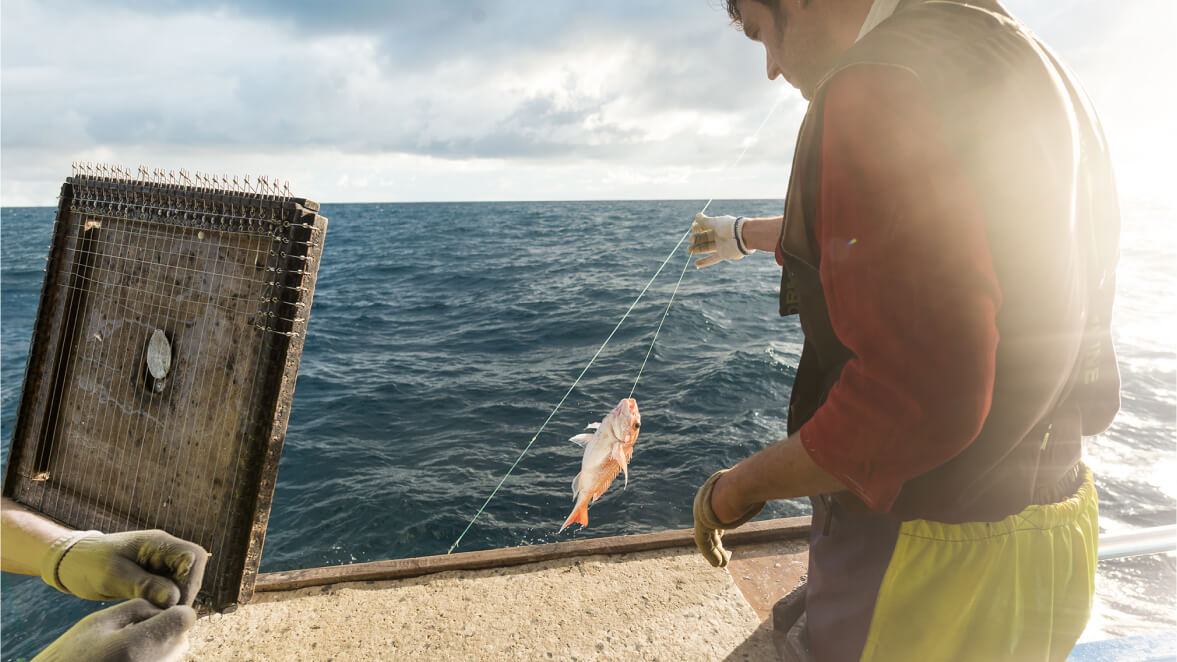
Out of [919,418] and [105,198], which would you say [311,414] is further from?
[919,418]

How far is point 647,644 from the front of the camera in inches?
123

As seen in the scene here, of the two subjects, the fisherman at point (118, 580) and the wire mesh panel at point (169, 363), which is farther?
the wire mesh panel at point (169, 363)

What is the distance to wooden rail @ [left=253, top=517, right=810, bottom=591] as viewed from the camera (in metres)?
3.60

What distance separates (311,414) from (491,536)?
219 inches

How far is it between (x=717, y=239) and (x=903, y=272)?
239 centimetres

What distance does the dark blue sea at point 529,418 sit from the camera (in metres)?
6.87

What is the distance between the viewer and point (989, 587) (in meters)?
1.43

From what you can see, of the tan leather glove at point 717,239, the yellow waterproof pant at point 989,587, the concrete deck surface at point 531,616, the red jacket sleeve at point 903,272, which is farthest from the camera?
the tan leather glove at point 717,239

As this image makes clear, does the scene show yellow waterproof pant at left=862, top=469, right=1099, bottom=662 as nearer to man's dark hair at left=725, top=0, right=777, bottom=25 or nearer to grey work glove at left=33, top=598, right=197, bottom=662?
man's dark hair at left=725, top=0, right=777, bottom=25

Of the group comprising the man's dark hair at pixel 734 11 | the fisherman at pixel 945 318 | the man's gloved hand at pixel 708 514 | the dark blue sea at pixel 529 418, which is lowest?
the dark blue sea at pixel 529 418

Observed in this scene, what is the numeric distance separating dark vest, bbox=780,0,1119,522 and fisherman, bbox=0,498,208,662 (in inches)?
115

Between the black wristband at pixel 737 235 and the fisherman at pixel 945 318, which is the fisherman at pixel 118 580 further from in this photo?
the black wristband at pixel 737 235

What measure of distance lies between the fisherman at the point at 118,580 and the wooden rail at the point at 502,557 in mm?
846

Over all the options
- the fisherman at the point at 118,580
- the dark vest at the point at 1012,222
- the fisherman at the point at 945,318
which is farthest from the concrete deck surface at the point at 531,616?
the dark vest at the point at 1012,222
